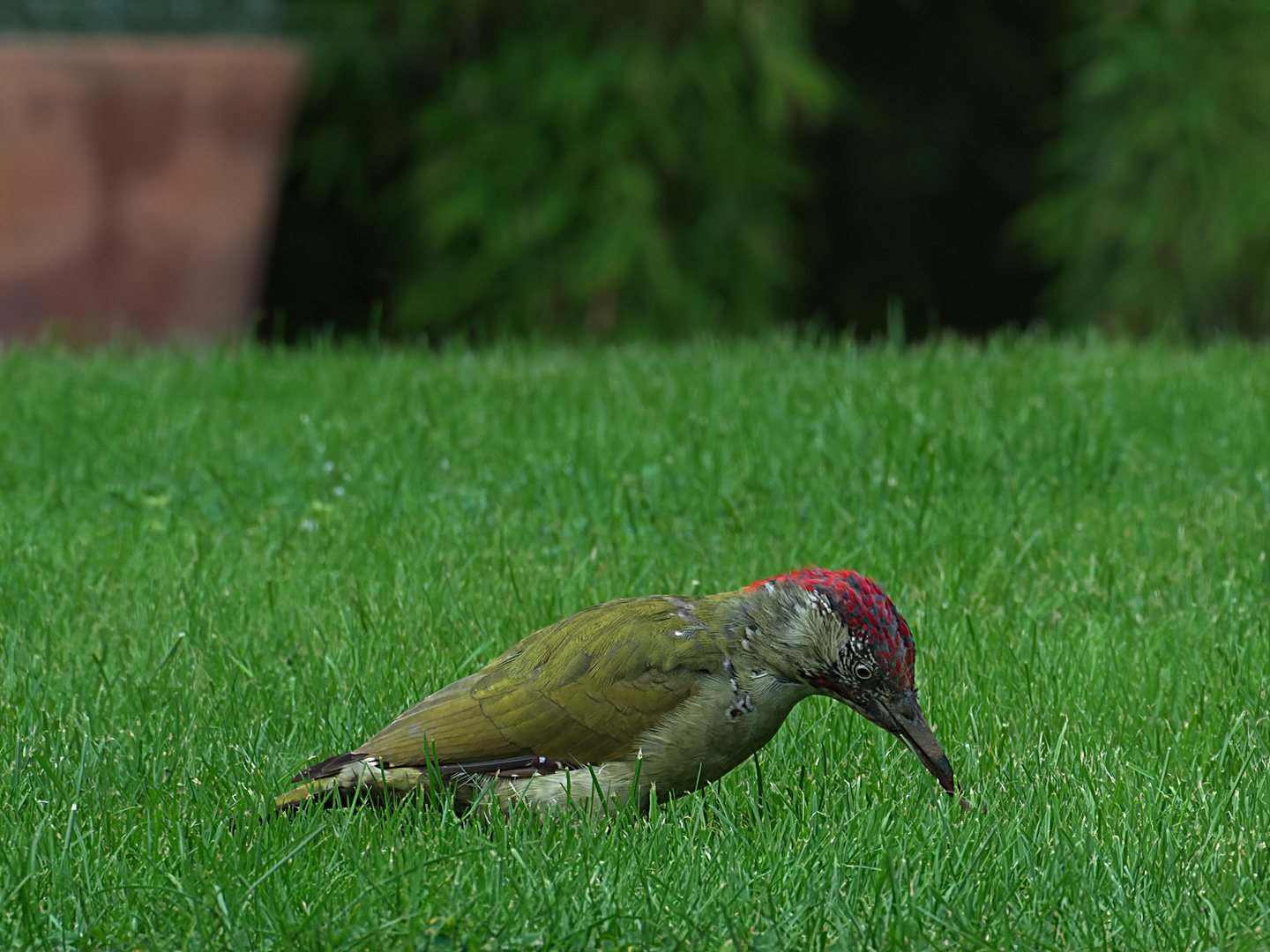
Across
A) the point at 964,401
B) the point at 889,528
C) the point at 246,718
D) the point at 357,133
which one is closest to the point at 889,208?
the point at 357,133

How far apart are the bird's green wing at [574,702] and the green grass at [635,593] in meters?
0.16

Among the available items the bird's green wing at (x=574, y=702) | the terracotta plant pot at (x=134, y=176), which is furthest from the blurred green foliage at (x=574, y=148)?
the bird's green wing at (x=574, y=702)

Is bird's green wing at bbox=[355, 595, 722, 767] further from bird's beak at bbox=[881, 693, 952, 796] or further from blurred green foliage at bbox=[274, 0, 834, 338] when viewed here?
blurred green foliage at bbox=[274, 0, 834, 338]

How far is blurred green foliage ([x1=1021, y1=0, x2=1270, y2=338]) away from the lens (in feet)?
37.4

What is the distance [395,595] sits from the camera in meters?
5.12

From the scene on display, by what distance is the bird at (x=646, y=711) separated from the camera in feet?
11.2

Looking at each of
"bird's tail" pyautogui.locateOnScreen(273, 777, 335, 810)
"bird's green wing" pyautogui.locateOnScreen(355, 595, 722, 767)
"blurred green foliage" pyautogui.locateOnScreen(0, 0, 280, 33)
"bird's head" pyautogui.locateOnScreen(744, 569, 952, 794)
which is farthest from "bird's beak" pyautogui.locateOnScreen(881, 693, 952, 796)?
"blurred green foliage" pyautogui.locateOnScreen(0, 0, 280, 33)

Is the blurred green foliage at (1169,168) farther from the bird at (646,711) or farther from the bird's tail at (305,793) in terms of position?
the bird's tail at (305,793)

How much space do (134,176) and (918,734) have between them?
9.15 metres

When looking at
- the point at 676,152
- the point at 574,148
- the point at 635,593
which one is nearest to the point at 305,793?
the point at 635,593

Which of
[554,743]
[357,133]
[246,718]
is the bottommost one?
[246,718]

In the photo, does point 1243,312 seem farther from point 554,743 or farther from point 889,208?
point 554,743

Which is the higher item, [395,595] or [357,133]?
[357,133]

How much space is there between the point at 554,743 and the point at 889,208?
11.4 m
